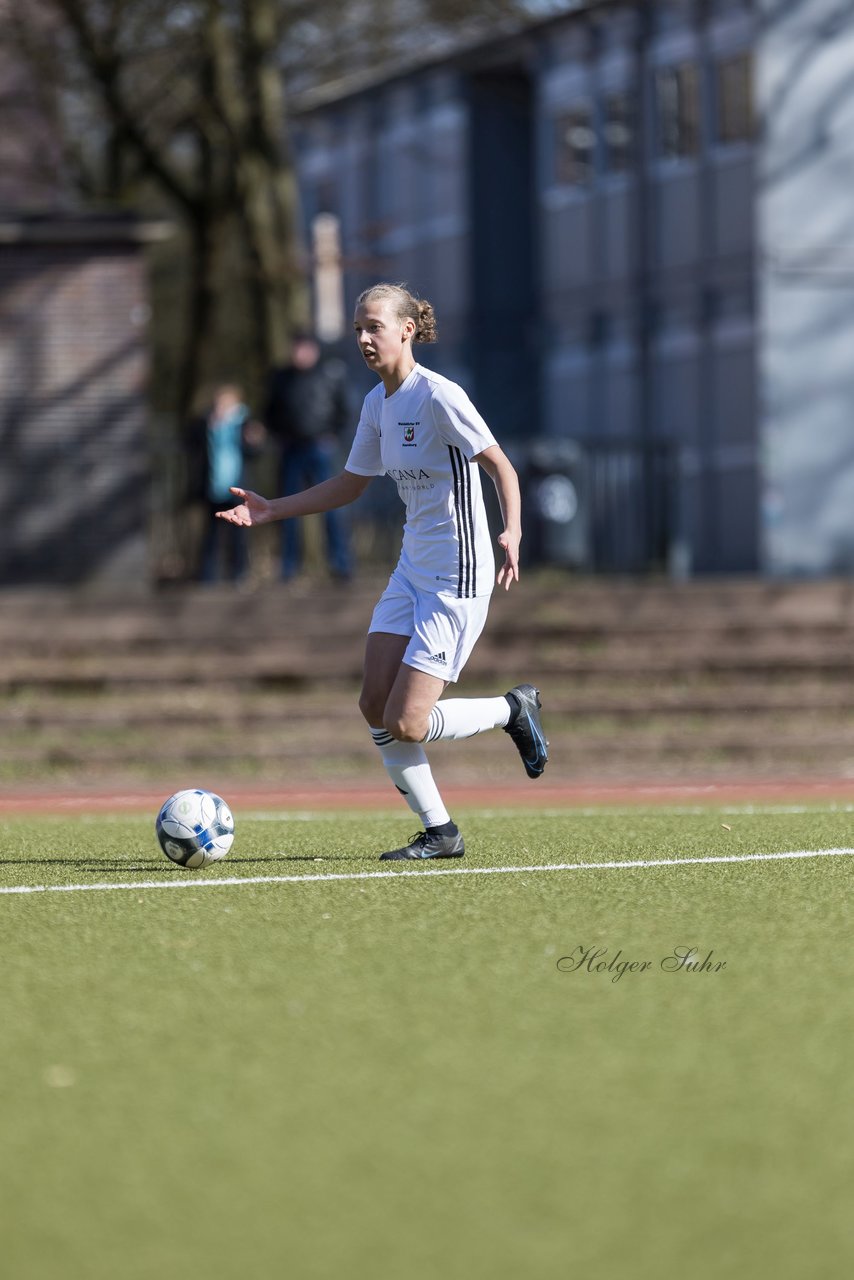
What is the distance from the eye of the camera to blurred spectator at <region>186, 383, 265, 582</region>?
2084cm

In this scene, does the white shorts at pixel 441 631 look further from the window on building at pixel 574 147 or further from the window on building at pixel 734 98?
the window on building at pixel 574 147

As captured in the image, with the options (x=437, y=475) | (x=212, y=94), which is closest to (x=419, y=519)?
(x=437, y=475)

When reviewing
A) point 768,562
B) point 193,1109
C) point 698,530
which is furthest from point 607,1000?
point 698,530

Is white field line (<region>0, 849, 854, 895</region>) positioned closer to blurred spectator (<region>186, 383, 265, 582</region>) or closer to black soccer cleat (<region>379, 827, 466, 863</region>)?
black soccer cleat (<region>379, 827, 466, 863</region>)

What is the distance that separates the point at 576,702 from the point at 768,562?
42.4 ft

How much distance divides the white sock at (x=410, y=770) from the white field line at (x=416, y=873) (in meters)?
0.34

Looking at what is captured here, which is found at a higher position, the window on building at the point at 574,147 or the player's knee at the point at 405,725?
the window on building at the point at 574,147

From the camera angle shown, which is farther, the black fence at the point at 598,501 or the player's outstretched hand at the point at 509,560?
the black fence at the point at 598,501

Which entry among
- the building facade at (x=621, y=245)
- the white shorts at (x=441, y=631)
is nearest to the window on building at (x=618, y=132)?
the building facade at (x=621, y=245)

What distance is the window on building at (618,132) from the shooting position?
33.4 metres

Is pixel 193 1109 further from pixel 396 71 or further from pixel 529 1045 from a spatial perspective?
pixel 396 71

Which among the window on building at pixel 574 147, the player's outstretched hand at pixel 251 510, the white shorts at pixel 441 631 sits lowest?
the white shorts at pixel 441 631
